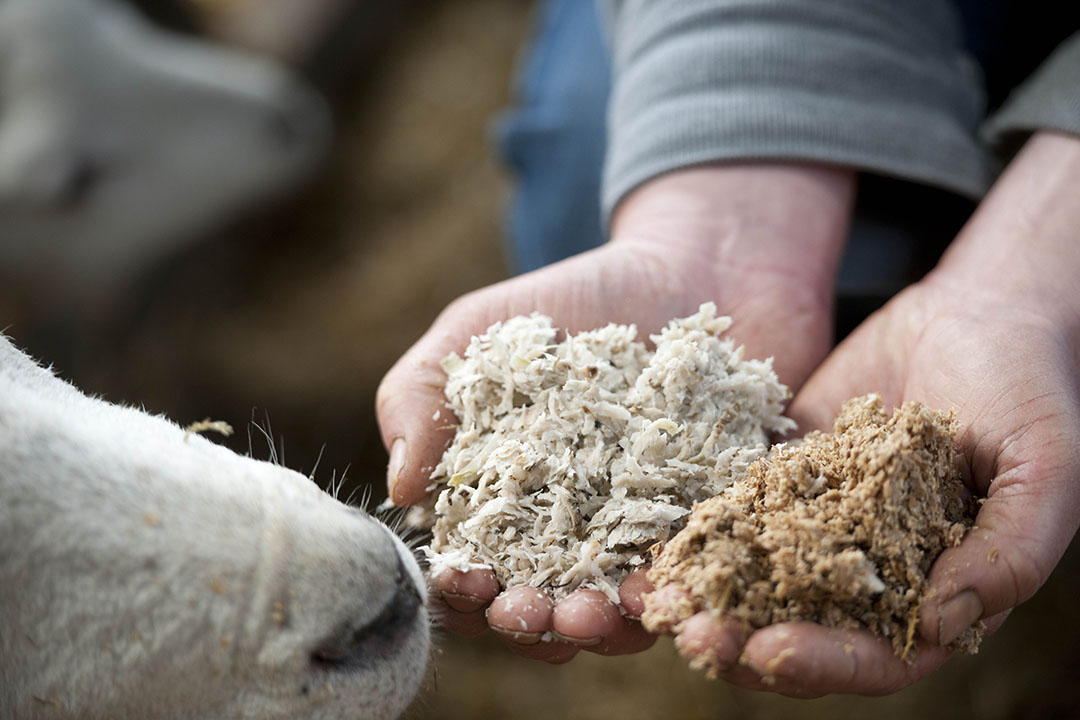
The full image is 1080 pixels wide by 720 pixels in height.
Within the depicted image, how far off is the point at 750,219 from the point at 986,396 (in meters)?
0.57

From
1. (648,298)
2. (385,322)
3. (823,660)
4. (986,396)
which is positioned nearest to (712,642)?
(823,660)

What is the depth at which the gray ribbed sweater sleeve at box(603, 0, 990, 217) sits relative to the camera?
156cm

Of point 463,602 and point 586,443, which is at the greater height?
point 586,443

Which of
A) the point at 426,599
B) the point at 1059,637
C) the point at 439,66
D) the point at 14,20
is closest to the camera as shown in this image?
the point at 426,599

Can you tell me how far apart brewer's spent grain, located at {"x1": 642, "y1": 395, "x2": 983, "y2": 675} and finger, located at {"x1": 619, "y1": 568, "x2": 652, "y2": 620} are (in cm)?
5

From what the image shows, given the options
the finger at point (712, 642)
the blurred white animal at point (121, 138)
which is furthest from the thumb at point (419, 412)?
the blurred white animal at point (121, 138)

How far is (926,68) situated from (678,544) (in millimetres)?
1123

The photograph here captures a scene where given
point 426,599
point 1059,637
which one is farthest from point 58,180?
point 1059,637

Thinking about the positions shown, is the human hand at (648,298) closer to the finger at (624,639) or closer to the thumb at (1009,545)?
the finger at (624,639)

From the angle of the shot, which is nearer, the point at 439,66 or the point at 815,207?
the point at 815,207

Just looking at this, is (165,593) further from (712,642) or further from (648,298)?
(648,298)

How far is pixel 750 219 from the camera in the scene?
5.04ft

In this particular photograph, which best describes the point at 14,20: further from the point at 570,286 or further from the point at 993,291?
the point at 993,291

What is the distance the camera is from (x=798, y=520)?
0.96m
